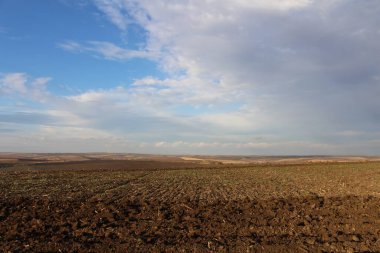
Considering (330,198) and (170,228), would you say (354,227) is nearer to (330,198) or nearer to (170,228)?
(170,228)

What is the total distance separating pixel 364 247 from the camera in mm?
11117

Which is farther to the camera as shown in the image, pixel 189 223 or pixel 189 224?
pixel 189 223

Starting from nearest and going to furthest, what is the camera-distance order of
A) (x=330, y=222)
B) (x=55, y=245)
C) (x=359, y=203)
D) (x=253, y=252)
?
(x=253, y=252), (x=55, y=245), (x=330, y=222), (x=359, y=203)

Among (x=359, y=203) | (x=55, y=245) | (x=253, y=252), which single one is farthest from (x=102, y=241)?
(x=359, y=203)

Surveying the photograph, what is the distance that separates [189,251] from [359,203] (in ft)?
41.0

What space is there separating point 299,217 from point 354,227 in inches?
91.4

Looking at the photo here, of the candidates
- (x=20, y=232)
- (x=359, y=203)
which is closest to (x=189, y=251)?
(x=20, y=232)

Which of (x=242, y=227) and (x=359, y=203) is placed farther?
(x=359, y=203)

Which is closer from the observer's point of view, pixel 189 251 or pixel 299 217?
pixel 189 251

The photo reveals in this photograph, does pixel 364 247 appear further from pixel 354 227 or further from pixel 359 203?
pixel 359 203

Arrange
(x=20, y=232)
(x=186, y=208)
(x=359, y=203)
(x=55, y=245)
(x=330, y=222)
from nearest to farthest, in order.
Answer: (x=55, y=245), (x=20, y=232), (x=330, y=222), (x=186, y=208), (x=359, y=203)

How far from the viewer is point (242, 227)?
13906mm

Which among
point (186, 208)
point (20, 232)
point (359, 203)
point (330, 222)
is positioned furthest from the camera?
point (359, 203)

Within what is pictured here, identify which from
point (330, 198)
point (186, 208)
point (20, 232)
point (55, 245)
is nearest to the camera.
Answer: point (55, 245)
